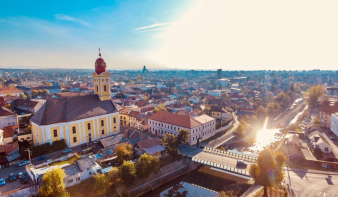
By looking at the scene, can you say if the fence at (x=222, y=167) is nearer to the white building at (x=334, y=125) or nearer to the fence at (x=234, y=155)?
the fence at (x=234, y=155)

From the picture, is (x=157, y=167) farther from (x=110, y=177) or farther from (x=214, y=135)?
(x=214, y=135)

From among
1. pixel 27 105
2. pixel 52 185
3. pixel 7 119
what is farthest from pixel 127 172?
pixel 27 105

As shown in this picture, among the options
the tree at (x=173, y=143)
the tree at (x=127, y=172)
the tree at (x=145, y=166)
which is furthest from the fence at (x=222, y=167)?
the tree at (x=127, y=172)

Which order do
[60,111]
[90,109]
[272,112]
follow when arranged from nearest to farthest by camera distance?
[60,111] → [90,109] → [272,112]

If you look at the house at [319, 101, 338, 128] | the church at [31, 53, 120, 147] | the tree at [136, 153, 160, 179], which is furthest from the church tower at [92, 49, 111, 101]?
the house at [319, 101, 338, 128]

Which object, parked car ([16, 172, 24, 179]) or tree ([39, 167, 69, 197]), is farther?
parked car ([16, 172, 24, 179])

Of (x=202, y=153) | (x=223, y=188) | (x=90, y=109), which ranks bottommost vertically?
(x=223, y=188)

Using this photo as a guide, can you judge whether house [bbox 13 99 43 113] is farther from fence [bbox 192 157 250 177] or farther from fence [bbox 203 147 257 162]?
fence [bbox 203 147 257 162]

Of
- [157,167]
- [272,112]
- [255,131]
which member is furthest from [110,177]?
[272,112]
